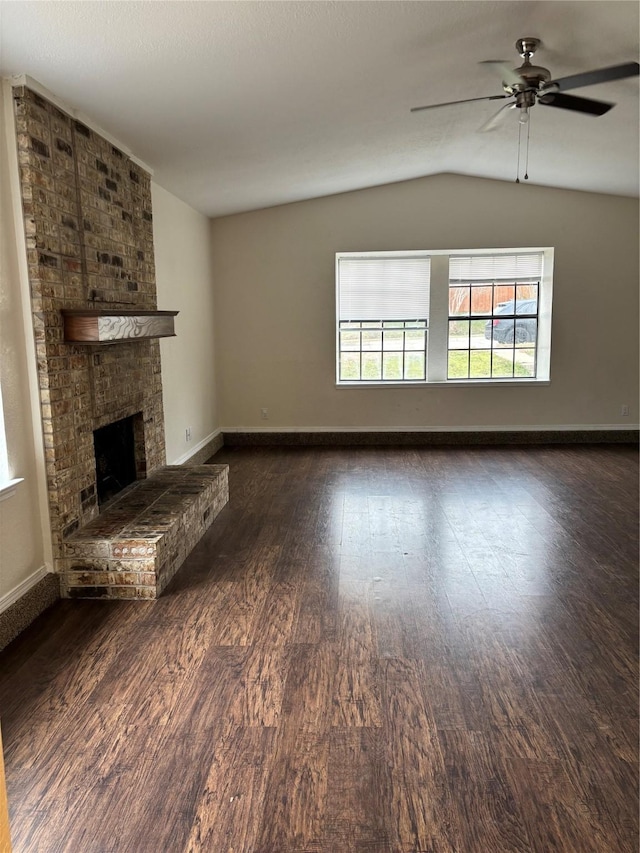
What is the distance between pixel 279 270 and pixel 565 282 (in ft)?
10.7

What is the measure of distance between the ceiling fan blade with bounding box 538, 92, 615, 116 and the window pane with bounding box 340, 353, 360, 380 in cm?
415

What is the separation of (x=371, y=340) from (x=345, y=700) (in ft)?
18.0

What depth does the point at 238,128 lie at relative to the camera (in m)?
4.22

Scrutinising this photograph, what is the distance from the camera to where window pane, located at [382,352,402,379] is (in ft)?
24.8

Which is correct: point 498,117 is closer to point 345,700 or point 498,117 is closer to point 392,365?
point 345,700

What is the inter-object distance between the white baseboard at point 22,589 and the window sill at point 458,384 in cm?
463

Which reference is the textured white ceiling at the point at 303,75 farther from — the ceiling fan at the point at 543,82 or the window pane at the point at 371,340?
the window pane at the point at 371,340

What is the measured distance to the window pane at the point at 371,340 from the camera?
7543mm

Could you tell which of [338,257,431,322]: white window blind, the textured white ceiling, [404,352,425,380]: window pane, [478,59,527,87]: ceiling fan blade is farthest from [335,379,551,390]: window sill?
[478,59,527,87]: ceiling fan blade

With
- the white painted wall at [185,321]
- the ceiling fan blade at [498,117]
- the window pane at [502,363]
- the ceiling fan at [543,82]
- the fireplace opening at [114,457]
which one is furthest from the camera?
the window pane at [502,363]

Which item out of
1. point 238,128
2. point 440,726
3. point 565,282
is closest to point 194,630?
point 440,726

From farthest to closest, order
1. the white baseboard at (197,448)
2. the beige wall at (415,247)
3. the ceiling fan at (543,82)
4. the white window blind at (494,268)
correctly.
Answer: the white window blind at (494,268) < the beige wall at (415,247) < the white baseboard at (197,448) < the ceiling fan at (543,82)

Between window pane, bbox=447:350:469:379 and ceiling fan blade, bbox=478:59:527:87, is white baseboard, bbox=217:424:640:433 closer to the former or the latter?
window pane, bbox=447:350:469:379

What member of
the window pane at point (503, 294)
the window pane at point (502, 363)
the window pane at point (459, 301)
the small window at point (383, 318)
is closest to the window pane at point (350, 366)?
the small window at point (383, 318)
